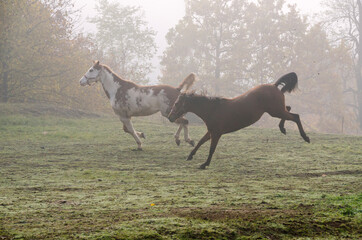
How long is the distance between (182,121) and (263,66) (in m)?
31.6

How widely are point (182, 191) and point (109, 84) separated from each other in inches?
263

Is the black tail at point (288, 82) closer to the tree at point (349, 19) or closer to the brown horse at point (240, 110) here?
the brown horse at point (240, 110)

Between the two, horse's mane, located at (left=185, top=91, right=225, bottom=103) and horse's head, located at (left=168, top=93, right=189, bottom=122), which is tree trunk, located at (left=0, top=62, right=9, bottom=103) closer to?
horse's head, located at (left=168, top=93, right=189, bottom=122)

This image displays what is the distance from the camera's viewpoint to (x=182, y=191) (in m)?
5.78

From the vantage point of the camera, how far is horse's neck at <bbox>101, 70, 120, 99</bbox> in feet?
38.8

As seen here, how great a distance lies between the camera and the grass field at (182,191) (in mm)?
3684

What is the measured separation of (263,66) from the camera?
41.5 meters

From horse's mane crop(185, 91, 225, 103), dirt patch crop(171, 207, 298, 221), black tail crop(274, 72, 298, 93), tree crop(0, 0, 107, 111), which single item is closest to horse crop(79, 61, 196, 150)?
horse's mane crop(185, 91, 225, 103)

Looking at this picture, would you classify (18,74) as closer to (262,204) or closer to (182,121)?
(182,121)

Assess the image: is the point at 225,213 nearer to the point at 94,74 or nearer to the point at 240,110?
the point at 240,110

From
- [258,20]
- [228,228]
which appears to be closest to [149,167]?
[228,228]

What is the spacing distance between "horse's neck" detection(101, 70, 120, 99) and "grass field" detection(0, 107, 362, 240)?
1.51 meters

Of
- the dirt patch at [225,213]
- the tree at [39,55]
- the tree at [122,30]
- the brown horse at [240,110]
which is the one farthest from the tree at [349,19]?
the dirt patch at [225,213]

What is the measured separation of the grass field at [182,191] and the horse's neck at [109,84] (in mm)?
1514
